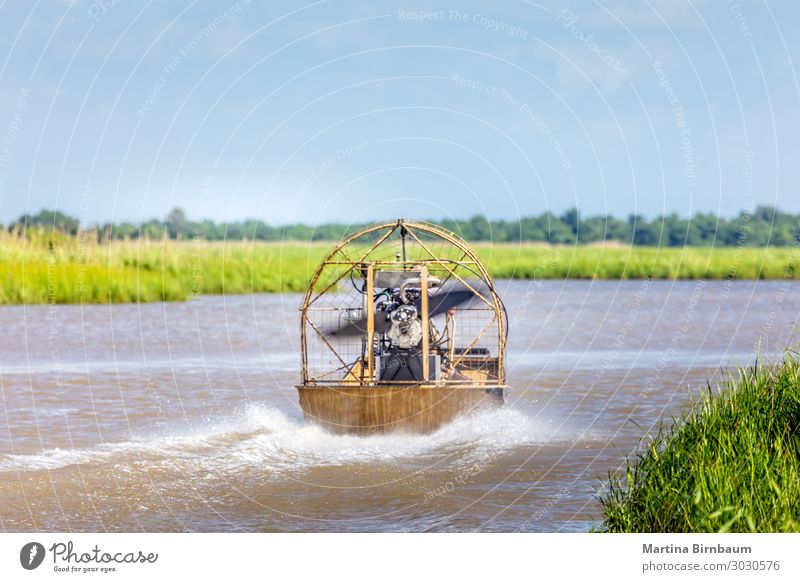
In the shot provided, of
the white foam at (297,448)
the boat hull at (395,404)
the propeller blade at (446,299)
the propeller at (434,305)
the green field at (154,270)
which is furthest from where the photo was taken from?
the green field at (154,270)

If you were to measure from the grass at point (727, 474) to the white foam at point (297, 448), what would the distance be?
12.4 feet

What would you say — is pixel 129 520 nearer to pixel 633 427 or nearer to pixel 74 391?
pixel 633 427

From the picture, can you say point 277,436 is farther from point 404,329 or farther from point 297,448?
point 404,329

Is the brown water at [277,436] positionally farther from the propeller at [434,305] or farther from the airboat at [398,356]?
the propeller at [434,305]

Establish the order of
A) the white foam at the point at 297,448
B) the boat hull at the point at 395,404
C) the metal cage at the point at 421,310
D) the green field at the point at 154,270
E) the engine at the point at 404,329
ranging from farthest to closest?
the green field at the point at 154,270 < the engine at the point at 404,329 < the metal cage at the point at 421,310 < the boat hull at the point at 395,404 < the white foam at the point at 297,448

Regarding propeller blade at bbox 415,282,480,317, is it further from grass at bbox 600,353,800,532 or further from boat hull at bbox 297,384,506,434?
grass at bbox 600,353,800,532

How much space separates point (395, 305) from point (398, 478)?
328cm

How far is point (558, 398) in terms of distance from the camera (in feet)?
61.2

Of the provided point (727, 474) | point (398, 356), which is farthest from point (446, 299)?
A: point (727, 474)

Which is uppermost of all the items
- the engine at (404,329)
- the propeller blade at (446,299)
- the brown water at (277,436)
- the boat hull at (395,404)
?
the propeller blade at (446,299)

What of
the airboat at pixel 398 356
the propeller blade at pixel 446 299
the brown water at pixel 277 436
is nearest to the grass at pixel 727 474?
the brown water at pixel 277 436

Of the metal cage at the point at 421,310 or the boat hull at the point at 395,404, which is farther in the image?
the metal cage at the point at 421,310

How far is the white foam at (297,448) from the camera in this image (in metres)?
13.0
